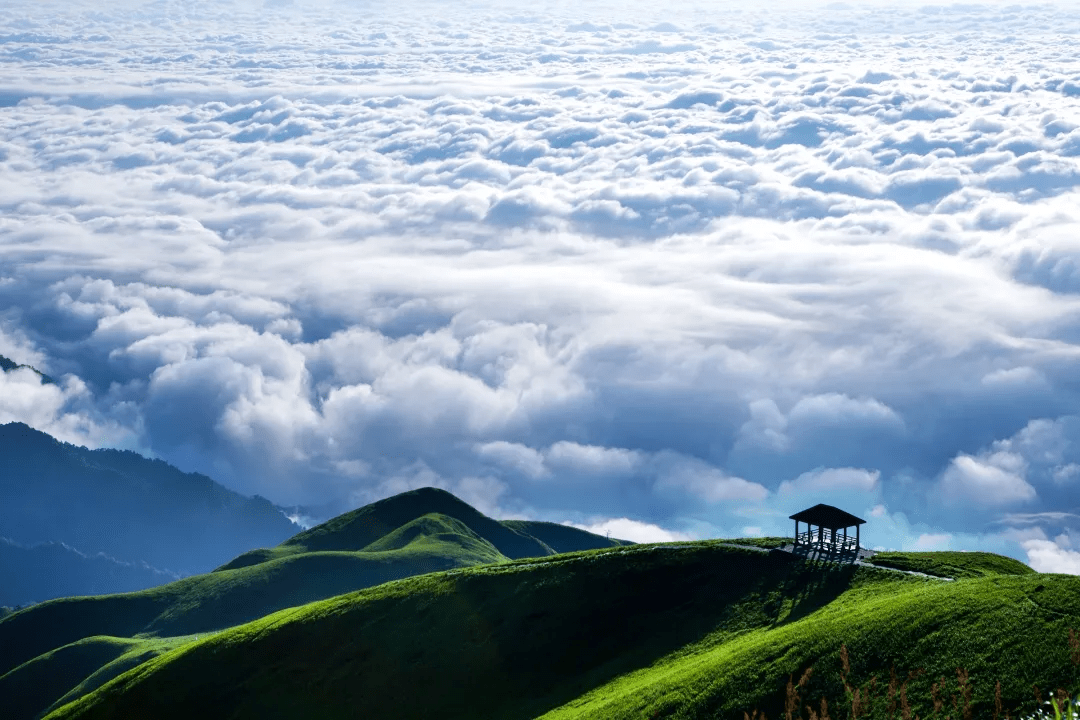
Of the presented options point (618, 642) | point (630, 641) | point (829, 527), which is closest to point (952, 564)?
point (829, 527)

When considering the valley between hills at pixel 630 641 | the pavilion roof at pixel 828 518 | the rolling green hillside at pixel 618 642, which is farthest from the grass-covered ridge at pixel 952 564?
the pavilion roof at pixel 828 518

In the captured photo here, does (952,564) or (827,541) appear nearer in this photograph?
(952,564)

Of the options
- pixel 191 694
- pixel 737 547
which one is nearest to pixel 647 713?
pixel 737 547

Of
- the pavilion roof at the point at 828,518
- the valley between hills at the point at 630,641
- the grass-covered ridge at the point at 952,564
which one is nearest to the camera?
the valley between hills at the point at 630,641

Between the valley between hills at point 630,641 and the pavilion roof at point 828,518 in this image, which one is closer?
the valley between hills at point 630,641

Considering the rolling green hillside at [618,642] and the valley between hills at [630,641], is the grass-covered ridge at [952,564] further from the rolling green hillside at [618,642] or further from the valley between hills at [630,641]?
the rolling green hillside at [618,642]

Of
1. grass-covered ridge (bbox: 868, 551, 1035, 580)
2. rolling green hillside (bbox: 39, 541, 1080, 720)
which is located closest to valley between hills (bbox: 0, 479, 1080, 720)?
rolling green hillside (bbox: 39, 541, 1080, 720)

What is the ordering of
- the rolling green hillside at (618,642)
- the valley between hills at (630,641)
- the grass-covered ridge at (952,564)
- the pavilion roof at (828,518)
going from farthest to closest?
1. the pavilion roof at (828,518)
2. the grass-covered ridge at (952,564)
3. the rolling green hillside at (618,642)
4. the valley between hills at (630,641)

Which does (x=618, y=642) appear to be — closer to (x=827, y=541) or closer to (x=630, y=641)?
(x=630, y=641)
